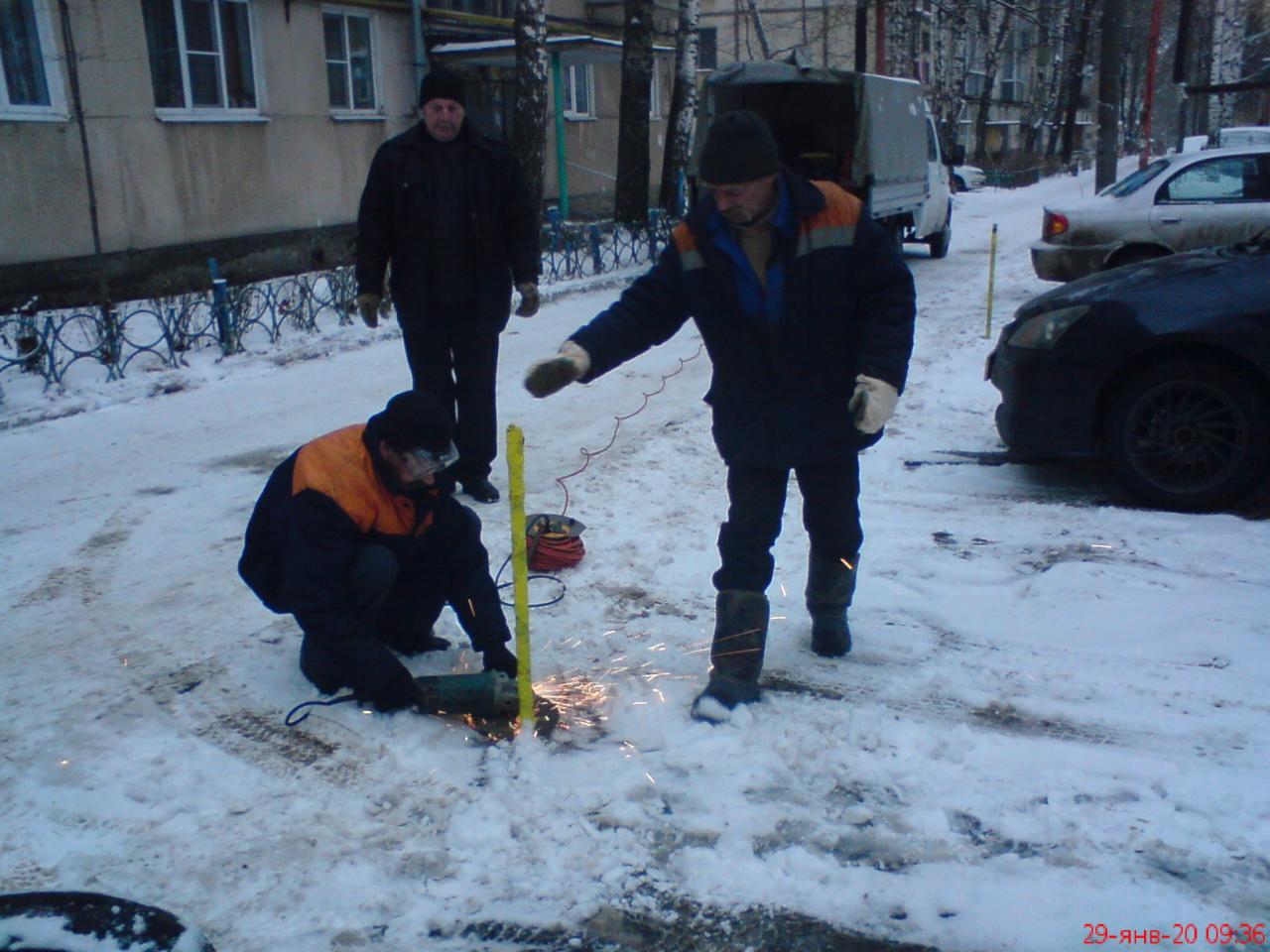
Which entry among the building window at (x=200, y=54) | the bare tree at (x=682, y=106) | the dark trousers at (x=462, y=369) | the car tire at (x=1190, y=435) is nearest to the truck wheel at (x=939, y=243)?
the bare tree at (x=682, y=106)

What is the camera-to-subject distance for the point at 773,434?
3459mm

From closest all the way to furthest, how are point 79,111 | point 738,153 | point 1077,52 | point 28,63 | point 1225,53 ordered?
point 738,153 → point 28,63 → point 79,111 → point 1225,53 → point 1077,52

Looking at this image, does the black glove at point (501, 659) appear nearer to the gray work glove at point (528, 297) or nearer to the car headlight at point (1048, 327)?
the gray work glove at point (528, 297)

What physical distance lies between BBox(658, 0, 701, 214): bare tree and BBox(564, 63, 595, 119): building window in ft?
17.4

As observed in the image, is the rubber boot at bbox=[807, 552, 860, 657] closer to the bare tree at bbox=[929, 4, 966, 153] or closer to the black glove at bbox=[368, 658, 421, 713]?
the black glove at bbox=[368, 658, 421, 713]

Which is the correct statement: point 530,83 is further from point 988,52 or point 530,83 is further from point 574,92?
point 988,52

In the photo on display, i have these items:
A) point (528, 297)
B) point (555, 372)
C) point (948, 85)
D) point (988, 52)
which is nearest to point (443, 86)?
point (528, 297)

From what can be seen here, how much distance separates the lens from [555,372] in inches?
131

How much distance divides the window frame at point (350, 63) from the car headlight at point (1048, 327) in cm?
1354

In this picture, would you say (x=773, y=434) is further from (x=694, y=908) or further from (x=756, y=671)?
(x=694, y=908)

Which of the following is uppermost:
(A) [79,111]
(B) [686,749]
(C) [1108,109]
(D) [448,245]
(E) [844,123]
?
(C) [1108,109]

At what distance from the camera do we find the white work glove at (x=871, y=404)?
3.20m

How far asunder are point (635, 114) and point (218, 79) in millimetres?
6088

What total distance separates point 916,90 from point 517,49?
19.1 ft
